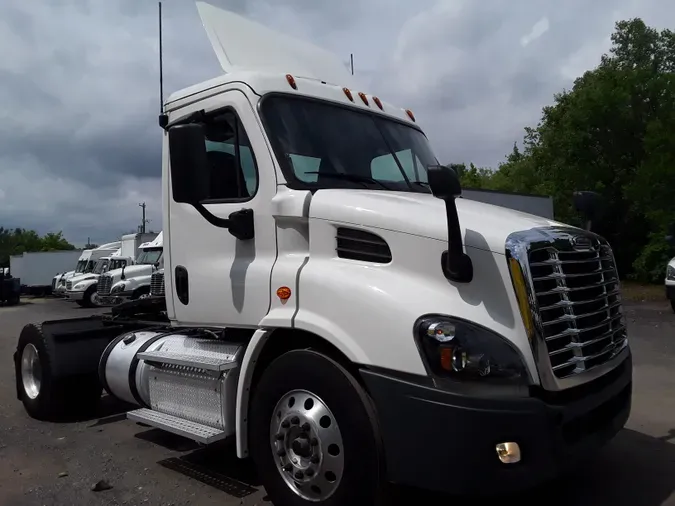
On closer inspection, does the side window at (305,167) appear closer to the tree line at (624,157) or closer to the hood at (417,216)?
the hood at (417,216)

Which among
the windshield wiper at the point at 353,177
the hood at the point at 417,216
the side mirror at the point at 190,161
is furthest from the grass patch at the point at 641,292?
the side mirror at the point at 190,161

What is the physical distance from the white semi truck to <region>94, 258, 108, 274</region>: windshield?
24.9 metres

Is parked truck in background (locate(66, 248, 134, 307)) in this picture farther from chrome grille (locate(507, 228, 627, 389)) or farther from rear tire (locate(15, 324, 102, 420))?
chrome grille (locate(507, 228, 627, 389))

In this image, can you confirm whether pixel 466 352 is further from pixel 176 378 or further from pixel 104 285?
pixel 104 285

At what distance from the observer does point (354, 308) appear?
3.44m

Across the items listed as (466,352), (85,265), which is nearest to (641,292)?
(466,352)

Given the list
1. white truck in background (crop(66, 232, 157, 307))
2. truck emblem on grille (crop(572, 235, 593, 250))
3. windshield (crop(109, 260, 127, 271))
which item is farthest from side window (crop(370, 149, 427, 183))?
windshield (crop(109, 260, 127, 271))

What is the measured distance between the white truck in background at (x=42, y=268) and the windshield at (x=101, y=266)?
14.2 m

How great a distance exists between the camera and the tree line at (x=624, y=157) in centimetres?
2611

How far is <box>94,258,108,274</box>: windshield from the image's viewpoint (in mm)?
28509

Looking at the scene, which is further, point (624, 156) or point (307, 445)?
point (624, 156)

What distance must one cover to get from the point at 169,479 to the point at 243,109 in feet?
9.21

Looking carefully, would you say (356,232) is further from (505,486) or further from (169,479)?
(169,479)

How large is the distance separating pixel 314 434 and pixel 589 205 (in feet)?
8.45
